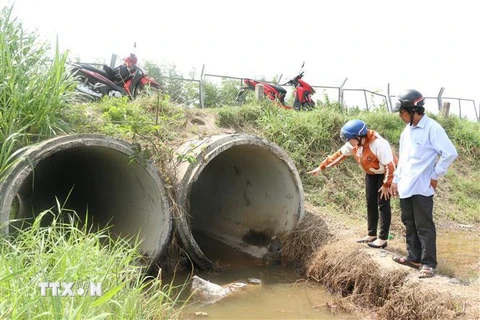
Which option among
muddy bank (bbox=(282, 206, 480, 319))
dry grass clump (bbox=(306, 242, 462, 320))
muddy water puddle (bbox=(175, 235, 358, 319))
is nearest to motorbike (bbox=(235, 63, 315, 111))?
muddy bank (bbox=(282, 206, 480, 319))

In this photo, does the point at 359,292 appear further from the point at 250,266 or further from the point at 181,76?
the point at 181,76

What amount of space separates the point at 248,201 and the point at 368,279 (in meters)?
2.63

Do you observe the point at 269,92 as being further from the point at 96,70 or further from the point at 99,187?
the point at 99,187

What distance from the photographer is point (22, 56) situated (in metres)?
5.28

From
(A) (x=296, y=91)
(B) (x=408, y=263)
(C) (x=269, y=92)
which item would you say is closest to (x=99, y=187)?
(B) (x=408, y=263)

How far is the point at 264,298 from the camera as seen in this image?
498 centimetres

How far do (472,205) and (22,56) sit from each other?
26.4 feet

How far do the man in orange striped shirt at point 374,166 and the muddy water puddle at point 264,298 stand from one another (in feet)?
2.84

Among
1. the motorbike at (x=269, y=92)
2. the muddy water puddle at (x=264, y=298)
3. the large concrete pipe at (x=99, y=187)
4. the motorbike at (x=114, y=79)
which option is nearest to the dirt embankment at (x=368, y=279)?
the muddy water puddle at (x=264, y=298)

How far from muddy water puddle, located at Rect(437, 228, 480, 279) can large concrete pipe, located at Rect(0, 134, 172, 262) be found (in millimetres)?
3082

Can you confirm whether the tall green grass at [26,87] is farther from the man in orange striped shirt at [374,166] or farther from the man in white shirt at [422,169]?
the man in white shirt at [422,169]

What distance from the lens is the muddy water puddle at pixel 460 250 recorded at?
5427mm

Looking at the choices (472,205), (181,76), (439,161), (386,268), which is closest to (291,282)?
(386,268)

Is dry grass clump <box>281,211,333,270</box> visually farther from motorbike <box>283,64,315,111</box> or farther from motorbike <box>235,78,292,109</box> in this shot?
motorbike <box>283,64,315,111</box>
